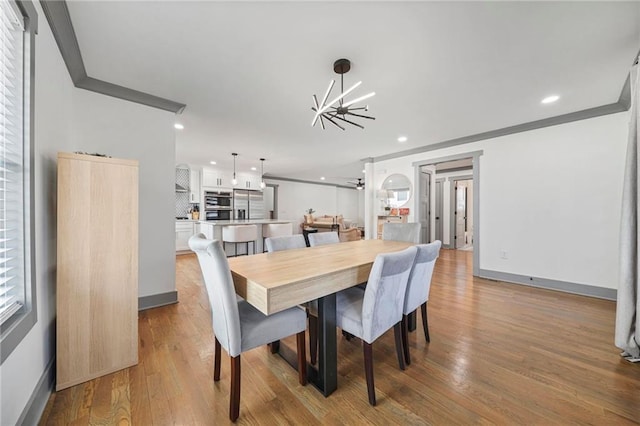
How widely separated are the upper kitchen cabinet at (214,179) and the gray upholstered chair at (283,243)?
5.36 meters

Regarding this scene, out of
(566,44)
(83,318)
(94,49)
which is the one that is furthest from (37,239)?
(566,44)

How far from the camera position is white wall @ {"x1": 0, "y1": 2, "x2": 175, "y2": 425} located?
1.27 metres

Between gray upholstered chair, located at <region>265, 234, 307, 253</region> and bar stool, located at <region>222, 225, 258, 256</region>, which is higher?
gray upholstered chair, located at <region>265, 234, 307, 253</region>

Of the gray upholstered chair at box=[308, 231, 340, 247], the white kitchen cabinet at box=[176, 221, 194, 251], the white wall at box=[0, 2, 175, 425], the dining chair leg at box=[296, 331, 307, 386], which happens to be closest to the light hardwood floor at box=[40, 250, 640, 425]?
the dining chair leg at box=[296, 331, 307, 386]

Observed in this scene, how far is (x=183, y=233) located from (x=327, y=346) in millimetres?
6073

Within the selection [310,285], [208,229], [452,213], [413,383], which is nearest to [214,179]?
[208,229]

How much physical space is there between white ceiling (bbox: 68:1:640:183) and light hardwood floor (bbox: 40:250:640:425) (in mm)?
2441

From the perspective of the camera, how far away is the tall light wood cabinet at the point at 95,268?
155 cm

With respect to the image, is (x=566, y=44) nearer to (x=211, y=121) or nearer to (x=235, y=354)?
(x=235, y=354)

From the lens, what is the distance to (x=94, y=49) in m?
1.89

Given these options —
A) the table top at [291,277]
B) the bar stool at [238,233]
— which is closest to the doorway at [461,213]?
the bar stool at [238,233]

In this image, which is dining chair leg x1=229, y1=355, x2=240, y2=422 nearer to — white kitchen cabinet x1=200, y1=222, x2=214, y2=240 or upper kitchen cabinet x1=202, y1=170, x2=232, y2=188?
white kitchen cabinet x1=200, y1=222, x2=214, y2=240

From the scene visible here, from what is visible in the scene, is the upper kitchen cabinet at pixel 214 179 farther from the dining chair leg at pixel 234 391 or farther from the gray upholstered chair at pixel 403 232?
the dining chair leg at pixel 234 391

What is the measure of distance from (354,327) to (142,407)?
134 centimetres
